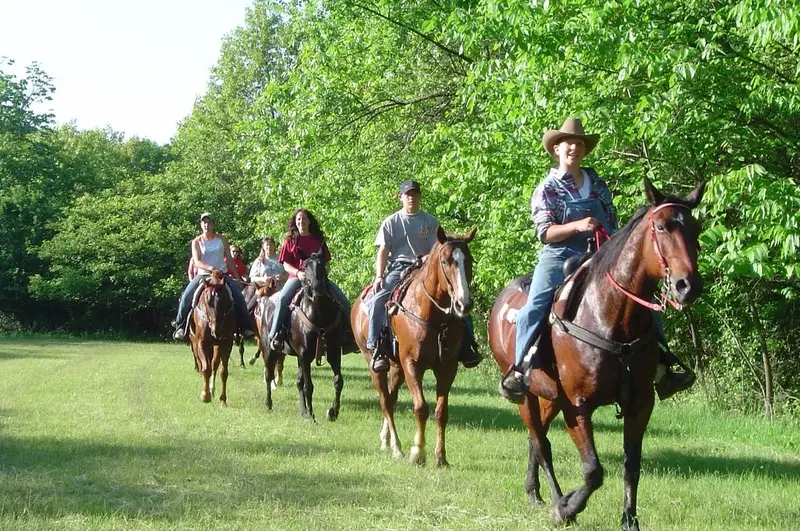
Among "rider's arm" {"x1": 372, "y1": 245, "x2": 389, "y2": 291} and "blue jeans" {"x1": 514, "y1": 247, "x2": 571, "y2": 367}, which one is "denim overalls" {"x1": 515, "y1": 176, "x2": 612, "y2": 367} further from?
"rider's arm" {"x1": 372, "y1": 245, "x2": 389, "y2": 291}

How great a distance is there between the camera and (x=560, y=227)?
7113mm

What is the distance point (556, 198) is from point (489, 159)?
5959 millimetres

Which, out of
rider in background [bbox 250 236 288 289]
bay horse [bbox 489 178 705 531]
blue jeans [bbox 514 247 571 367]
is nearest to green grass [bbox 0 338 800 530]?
bay horse [bbox 489 178 705 531]

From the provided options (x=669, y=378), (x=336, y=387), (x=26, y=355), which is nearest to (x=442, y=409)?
(x=669, y=378)

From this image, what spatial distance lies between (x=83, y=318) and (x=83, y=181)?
38.4 ft

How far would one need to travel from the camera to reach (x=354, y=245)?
24578mm

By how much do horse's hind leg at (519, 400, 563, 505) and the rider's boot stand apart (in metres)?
1.08

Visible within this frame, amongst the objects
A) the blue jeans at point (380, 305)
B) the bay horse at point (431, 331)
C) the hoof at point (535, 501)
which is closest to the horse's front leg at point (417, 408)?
the bay horse at point (431, 331)

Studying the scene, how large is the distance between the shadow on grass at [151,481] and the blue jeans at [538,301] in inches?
78.3

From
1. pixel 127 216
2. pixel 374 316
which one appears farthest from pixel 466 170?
pixel 127 216

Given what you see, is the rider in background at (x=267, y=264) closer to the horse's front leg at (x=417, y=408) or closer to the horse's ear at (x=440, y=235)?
the horse's front leg at (x=417, y=408)

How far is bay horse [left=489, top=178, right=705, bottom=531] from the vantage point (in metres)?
6.07

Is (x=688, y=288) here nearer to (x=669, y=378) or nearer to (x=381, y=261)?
(x=669, y=378)

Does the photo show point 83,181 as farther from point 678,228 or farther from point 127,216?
point 678,228
